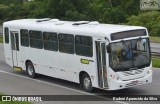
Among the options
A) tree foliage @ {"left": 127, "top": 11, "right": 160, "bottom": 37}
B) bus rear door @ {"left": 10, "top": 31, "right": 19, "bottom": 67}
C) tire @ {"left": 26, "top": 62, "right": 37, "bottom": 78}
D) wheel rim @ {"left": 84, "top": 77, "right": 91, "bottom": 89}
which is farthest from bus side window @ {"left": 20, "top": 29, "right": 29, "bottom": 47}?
tree foliage @ {"left": 127, "top": 11, "right": 160, "bottom": 37}

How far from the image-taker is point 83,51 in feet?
61.5

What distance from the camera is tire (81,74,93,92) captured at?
60.4ft

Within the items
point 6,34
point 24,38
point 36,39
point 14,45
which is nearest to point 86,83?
point 36,39

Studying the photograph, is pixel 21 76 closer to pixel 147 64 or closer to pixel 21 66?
pixel 21 66

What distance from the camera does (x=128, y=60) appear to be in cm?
1728

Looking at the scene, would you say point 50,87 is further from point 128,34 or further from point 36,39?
point 128,34

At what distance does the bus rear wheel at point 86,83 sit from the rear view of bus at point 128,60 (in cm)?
148

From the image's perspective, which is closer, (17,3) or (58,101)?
(58,101)

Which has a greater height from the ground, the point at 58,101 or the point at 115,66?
the point at 115,66

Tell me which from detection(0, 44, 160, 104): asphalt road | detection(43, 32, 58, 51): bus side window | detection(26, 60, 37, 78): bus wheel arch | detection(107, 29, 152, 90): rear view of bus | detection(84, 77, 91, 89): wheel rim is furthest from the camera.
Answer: detection(26, 60, 37, 78): bus wheel arch

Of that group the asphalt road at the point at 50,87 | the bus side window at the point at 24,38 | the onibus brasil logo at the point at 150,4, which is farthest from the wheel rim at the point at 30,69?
the onibus brasil logo at the point at 150,4

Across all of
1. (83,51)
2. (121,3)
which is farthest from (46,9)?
(83,51)

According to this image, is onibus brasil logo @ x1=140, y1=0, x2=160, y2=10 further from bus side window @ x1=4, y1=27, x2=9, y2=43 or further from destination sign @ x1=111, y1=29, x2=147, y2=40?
destination sign @ x1=111, y1=29, x2=147, y2=40

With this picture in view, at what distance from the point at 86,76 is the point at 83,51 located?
1.04m
